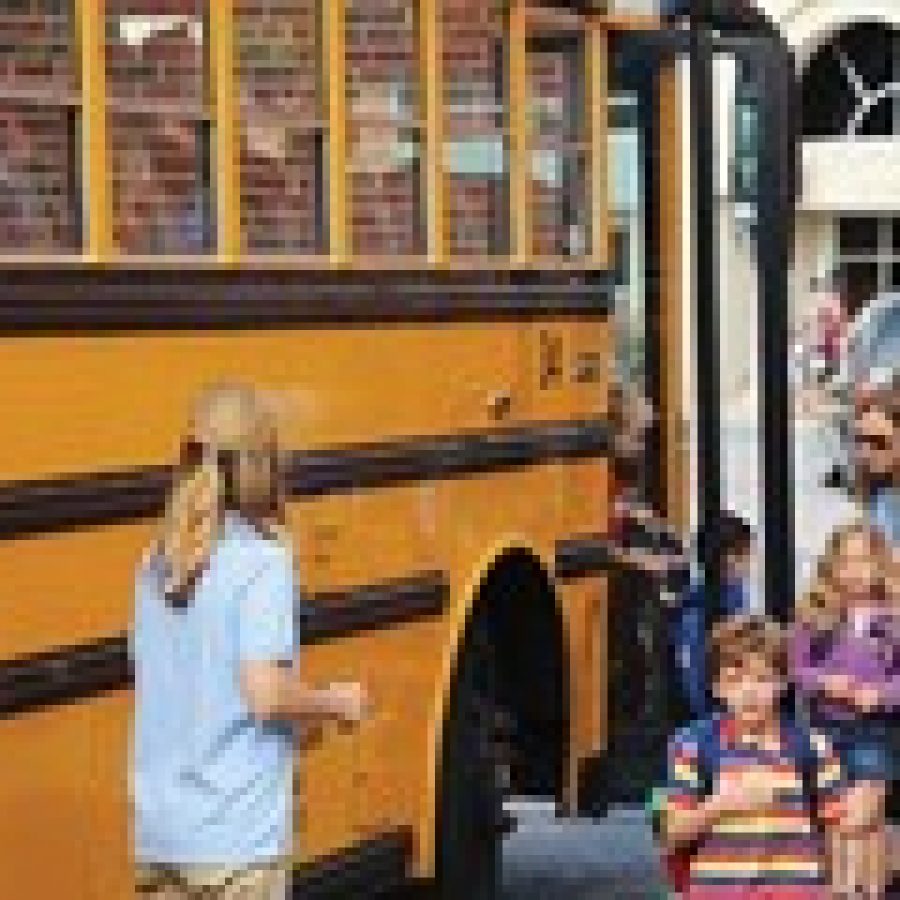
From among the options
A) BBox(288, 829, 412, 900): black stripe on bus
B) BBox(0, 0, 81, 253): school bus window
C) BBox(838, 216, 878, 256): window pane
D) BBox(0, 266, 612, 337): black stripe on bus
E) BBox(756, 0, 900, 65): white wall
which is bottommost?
BBox(288, 829, 412, 900): black stripe on bus

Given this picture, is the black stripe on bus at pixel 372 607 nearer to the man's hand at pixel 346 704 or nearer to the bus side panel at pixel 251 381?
the bus side panel at pixel 251 381

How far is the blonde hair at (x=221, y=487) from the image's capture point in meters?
5.29

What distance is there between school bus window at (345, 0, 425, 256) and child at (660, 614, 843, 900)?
1.15 meters

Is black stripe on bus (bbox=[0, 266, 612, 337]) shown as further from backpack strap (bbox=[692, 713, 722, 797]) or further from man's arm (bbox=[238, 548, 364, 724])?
backpack strap (bbox=[692, 713, 722, 797])

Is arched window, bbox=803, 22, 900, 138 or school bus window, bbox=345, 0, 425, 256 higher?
arched window, bbox=803, 22, 900, 138

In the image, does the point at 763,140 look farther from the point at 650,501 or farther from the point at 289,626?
the point at 289,626

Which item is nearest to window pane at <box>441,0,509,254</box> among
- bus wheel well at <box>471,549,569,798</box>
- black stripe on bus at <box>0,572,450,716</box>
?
bus wheel well at <box>471,549,569,798</box>

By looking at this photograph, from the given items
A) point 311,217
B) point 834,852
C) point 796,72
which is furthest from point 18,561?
point 796,72

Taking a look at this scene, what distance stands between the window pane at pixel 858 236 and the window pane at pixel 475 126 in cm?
1476

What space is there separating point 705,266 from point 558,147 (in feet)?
4.80

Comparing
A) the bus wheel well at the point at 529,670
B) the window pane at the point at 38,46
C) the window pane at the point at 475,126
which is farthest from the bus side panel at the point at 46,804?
the bus wheel well at the point at 529,670

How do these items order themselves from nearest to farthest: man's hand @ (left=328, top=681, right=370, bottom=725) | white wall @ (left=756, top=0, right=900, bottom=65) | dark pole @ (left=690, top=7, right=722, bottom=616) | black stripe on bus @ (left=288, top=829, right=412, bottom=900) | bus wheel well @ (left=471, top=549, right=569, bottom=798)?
man's hand @ (left=328, top=681, right=370, bottom=725) < black stripe on bus @ (left=288, top=829, right=412, bottom=900) < bus wheel well @ (left=471, top=549, right=569, bottom=798) < dark pole @ (left=690, top=7, right=722, bottom=616) < white wall @ (left=756, top=0, right=900, bottom=65)

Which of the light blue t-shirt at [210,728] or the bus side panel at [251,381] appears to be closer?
the light blue t-shirt at [210,728]

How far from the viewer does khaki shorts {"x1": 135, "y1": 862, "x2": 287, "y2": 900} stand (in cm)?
535
